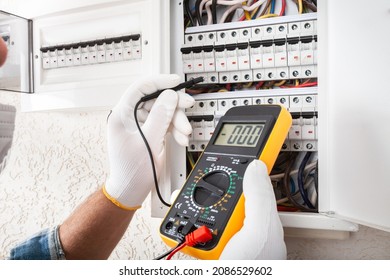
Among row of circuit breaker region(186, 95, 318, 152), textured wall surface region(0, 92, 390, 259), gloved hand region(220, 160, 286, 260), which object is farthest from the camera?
textured wall surface region(0, 92, 390, 259)

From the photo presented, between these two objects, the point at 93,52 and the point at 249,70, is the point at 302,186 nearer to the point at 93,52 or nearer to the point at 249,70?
the point at 249,70

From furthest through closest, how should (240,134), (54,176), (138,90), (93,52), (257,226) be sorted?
1. (54,176)
2. (93,52)
3. (138,90)
4. (240,134)
5. (257,226)

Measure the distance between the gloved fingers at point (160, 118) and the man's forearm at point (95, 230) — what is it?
6.7 inches

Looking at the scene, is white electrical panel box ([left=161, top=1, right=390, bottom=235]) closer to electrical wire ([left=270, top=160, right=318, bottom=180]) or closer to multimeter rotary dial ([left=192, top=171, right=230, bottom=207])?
electrical wire ([left=270, top=160, right=318, bottom=180])

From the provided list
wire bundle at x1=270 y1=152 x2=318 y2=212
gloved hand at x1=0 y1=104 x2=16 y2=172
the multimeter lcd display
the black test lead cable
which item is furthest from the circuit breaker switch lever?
gloved hand at x1=0 y1=104 x2=16 y2=172

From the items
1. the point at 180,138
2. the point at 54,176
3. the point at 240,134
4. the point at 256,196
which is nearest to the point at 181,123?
the point at 180,138

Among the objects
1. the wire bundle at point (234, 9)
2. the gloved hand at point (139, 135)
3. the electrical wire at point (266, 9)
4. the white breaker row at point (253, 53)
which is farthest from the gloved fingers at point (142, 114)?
the electrical wire at point (266, 9)

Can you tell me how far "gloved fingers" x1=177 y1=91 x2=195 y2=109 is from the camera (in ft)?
2.25

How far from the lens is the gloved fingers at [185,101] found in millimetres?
685

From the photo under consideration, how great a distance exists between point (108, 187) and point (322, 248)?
47 cm

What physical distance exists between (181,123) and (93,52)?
345 mm

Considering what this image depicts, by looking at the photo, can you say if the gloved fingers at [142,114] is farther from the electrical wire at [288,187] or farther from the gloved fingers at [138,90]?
the electrical wire at [288,187]

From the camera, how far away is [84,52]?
34.3 inches

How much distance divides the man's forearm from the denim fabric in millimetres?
14
